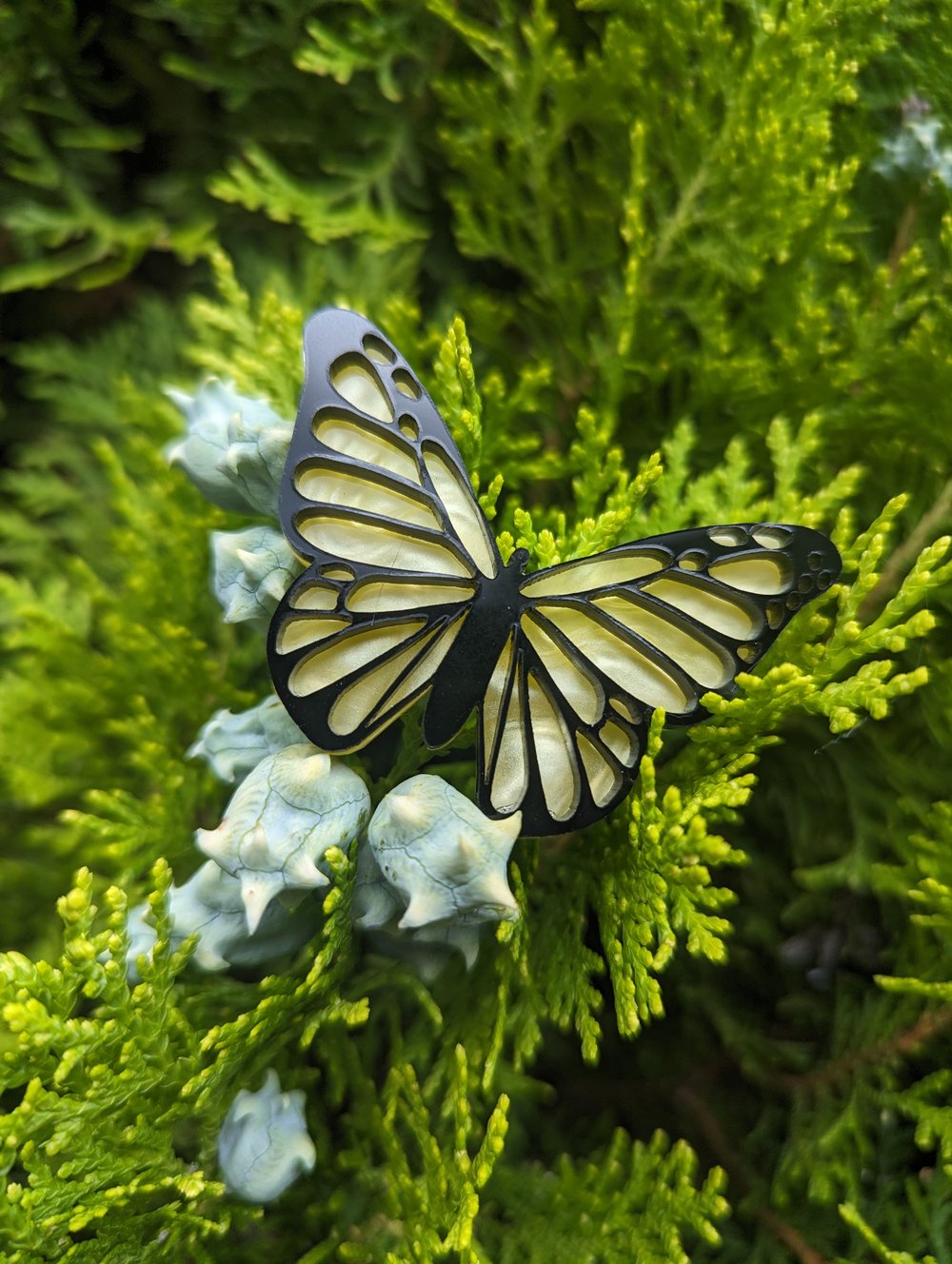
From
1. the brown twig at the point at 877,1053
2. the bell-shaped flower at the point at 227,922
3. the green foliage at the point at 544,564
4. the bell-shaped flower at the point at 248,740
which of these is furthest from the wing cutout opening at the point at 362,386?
the brown twig at the point at 877,1053

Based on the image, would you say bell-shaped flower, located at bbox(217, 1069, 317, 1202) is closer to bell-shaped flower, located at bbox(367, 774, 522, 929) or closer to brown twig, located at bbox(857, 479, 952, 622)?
bell-shaped flower, located at bbox(367, 774, 522, 929)

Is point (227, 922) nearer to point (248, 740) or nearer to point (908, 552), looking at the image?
point (248, 740)

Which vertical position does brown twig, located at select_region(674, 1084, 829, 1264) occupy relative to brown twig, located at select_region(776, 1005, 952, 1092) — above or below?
below

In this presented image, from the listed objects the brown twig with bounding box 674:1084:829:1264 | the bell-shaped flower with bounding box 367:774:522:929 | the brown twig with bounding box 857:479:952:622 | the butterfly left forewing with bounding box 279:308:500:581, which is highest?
the brown twig with bounding box 857:479:952:622

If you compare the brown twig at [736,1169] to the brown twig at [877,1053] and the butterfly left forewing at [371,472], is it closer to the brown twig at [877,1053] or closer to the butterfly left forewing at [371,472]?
the brown twig at [877,1053]

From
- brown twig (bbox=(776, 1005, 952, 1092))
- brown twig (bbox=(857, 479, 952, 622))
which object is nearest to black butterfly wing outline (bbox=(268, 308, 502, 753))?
brown twig (bbox=(857, 479, 952, 622))

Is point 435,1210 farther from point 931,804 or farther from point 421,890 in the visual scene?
point 931,804
